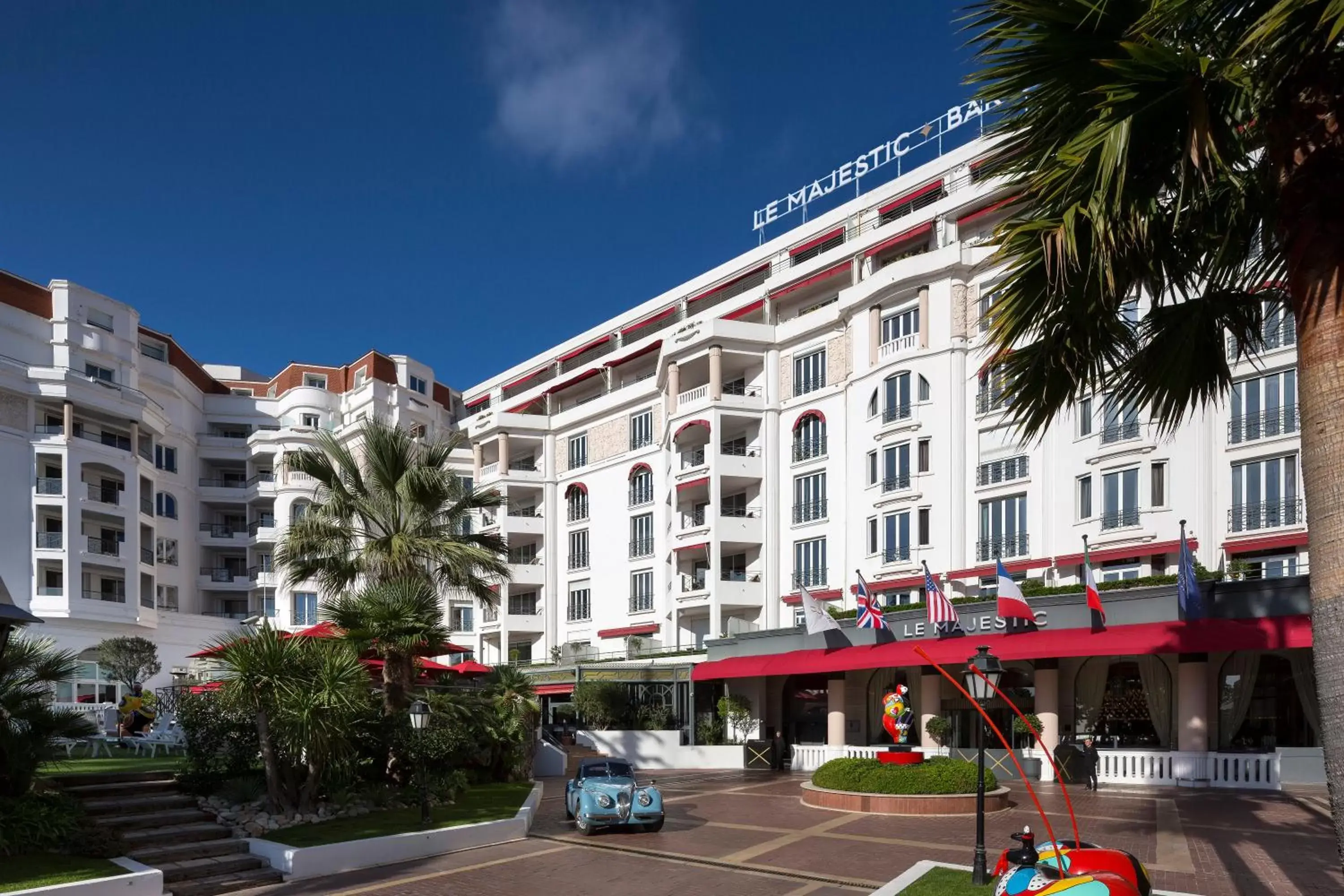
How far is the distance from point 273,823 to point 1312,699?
78.5 feet

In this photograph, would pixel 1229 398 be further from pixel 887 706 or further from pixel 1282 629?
pixel 887 706

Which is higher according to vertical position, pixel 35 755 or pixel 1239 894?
pixel 35 755

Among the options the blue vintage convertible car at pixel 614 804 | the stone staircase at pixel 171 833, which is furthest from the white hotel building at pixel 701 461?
the stone staircase at pixel 171 833

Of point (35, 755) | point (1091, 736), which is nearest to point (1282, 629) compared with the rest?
point (1091, 736)

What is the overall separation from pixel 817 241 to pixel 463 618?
27.7 m

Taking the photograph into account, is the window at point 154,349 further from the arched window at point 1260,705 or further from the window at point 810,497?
the arched window at point 1260,705

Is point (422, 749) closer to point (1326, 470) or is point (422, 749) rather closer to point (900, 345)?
point (1326, 470)

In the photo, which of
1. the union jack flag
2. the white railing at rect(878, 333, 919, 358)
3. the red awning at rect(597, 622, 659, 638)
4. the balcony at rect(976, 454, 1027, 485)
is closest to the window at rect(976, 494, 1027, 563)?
the balcony at rect(976, 454, 1027, 485)

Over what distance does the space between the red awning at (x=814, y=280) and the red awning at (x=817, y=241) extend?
290 centimetres

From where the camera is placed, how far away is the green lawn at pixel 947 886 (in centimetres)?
1220

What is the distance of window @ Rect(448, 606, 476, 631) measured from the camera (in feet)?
179

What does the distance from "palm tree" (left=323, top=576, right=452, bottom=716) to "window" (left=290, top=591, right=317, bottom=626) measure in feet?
147

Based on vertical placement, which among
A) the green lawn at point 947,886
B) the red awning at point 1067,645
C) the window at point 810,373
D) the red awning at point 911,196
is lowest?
the green lawn at point 947,886

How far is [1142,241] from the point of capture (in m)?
6.53
